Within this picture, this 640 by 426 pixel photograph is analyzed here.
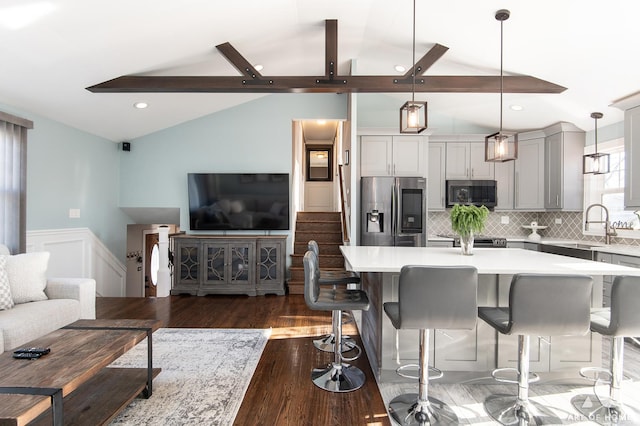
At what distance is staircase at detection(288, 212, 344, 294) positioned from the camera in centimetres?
558

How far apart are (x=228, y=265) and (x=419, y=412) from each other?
3799 millimetres

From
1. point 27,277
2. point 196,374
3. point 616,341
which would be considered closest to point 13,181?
point 27,277

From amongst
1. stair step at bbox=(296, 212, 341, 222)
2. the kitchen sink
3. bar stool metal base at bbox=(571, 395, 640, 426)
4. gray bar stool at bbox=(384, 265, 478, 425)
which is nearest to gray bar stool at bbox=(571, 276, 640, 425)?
bar stool metal base at bbox=(571, 395, 640, 426)

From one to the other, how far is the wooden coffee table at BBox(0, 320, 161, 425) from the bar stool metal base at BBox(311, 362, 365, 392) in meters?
1.15

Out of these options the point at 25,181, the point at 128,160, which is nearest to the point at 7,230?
the point at 25,181

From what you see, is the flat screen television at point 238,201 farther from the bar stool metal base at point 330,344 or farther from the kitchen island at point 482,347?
the kitchen island at point 482,347

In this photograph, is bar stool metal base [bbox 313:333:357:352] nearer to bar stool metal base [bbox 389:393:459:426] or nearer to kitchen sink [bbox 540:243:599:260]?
bar stool metal base [bbox 389:393:459:426]

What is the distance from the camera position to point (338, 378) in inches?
101

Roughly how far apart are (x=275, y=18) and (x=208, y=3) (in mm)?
843

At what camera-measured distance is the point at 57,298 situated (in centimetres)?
329

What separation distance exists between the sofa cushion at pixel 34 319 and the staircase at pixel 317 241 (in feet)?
9.55

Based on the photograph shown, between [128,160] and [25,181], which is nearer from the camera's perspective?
[25,181]

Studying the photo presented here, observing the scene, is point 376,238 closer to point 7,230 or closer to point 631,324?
point 631,324

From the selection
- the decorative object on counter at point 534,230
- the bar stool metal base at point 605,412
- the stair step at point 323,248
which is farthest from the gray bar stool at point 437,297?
the stair step at point 323,248
